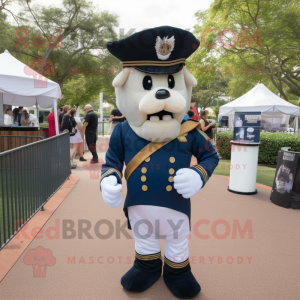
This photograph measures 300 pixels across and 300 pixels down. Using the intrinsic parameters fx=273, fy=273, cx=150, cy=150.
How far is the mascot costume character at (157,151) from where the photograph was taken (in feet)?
6.55

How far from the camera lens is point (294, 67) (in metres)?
19.1

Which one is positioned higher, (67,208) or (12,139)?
(12,139)

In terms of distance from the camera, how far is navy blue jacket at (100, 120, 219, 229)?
2148 millimetres

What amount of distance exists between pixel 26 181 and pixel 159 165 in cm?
226

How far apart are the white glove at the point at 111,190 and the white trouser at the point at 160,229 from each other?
0.29m

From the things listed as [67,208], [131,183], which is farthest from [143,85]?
[67,208]

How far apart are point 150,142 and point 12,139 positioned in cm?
593

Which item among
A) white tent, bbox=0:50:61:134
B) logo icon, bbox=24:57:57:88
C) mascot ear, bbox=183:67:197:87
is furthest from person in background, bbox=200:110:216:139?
logo icon, bbox=24:57:57:88

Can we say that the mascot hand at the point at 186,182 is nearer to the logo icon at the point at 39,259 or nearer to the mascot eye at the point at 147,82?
the mascot eye at the point at 147,82

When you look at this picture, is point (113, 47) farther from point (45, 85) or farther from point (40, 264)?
point (45, 85)

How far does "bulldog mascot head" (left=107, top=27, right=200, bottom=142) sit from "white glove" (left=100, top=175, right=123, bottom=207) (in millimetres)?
425

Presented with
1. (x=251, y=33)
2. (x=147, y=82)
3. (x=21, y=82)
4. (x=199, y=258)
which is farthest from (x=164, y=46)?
(x=251, y=33)

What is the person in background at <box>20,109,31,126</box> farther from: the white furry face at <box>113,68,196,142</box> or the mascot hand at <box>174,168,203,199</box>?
the mascot hand at <box>174,168,203,199</box>

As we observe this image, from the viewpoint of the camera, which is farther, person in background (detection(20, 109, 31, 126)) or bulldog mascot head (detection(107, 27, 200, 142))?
person in background (detection(20, 109, 31, 126))
